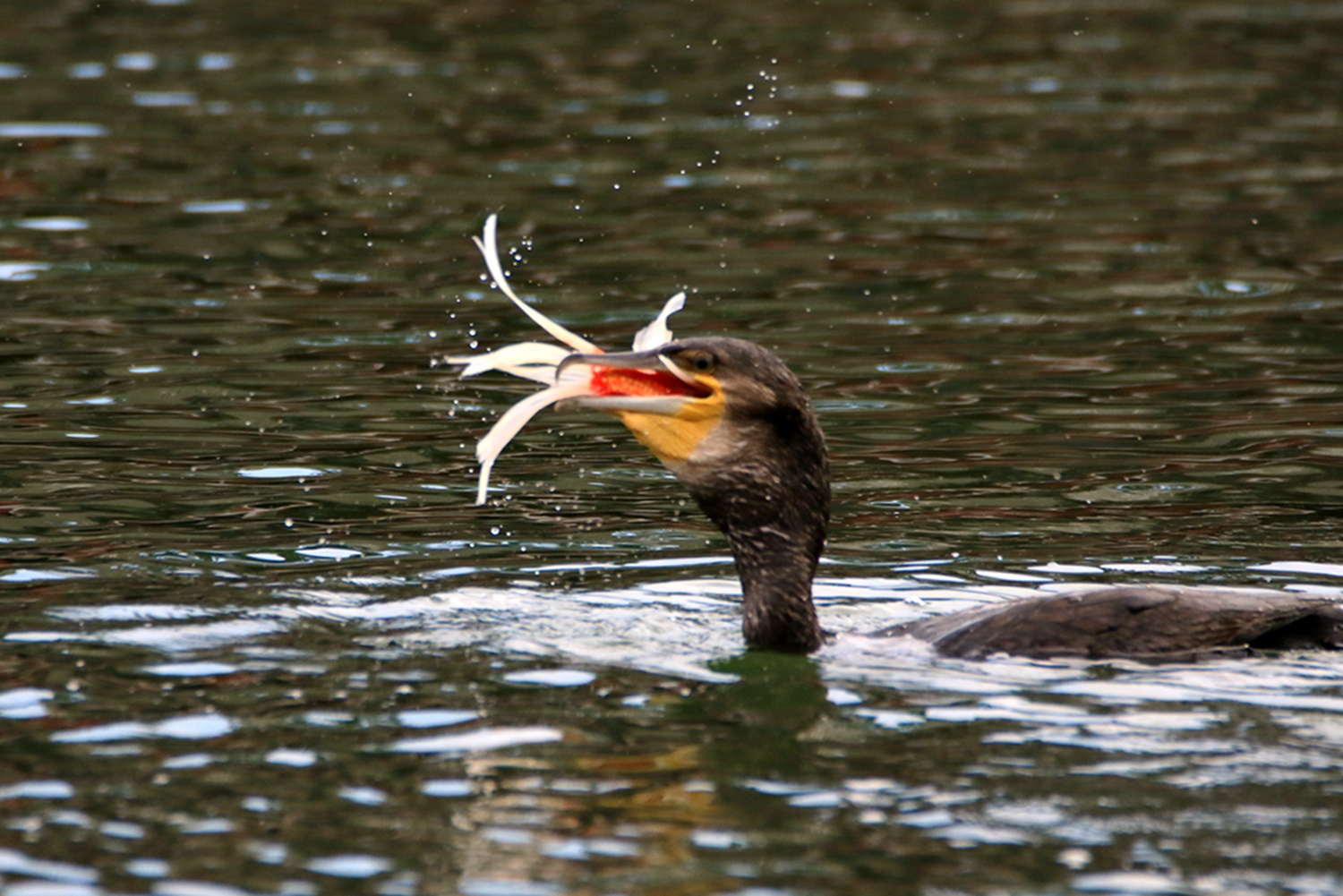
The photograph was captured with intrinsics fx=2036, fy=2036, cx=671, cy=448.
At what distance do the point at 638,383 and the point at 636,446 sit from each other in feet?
12.3

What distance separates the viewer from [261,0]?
896 inches

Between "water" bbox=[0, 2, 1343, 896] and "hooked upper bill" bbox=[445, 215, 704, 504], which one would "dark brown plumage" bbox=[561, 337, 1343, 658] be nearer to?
"hooked upper bill" bbox=[445, 215, 704, 504]

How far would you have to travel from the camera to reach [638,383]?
22.2 ft

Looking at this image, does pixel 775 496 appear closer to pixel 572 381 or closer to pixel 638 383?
pixel 638 383

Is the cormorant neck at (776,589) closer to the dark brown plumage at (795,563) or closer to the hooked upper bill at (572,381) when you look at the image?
the dark brown plumage at (795,563)

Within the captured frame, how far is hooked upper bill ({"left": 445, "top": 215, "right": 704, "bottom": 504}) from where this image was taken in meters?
6.57

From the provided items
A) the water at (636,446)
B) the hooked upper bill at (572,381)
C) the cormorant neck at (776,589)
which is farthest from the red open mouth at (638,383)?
the water at (636,446)

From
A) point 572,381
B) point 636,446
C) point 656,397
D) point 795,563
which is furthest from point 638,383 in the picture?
point 636,446

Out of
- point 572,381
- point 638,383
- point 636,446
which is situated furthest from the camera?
point 636,446

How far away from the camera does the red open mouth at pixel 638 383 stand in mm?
6695

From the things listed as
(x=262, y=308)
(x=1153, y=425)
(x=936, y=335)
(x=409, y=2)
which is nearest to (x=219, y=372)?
(x=262, y=308)

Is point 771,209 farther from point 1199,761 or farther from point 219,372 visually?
point 1199,761

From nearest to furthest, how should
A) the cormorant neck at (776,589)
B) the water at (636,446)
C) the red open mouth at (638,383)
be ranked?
1. the water at (636,446)
2. the red open mouth at (638,383)
3. the cormorant neck at (776,589)

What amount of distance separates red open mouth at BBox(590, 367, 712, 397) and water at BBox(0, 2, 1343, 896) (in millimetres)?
919
